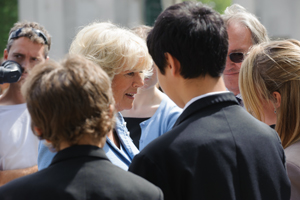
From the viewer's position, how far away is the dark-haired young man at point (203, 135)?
1348 millimetres

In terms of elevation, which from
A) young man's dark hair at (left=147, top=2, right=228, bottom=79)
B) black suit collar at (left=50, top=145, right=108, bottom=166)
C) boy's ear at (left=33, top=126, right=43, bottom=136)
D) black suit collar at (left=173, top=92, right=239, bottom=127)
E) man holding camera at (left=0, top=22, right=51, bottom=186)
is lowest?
man holding camera at (left=0, top=22, right=51, bottom=186)

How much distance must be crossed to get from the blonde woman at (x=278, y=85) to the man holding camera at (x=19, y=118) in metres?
1.75

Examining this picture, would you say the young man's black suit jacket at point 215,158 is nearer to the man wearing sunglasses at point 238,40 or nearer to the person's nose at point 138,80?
the person's nose at point 138,80

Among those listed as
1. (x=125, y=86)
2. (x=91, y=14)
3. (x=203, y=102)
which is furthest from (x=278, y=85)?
(x=91, y=14)

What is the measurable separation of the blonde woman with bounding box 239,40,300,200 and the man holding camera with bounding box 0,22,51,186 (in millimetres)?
1750

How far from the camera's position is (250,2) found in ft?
45.6

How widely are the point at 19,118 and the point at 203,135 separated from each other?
2070 millimetres

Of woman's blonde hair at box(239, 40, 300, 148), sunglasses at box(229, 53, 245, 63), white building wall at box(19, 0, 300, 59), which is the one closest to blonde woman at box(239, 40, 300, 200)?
woman's blonde hair at box(239, 40, 300, 148)

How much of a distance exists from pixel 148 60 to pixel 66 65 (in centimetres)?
100

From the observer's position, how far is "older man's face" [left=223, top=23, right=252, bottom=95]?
10.2 ft

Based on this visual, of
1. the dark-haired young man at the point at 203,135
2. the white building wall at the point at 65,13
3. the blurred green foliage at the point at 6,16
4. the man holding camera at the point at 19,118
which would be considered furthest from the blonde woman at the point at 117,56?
the white building wall at the point at 65,13

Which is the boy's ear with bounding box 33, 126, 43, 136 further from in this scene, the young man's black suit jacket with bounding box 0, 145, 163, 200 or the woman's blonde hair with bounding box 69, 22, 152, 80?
the woman's blonde hair with bounding box 69, 22, 152, 80

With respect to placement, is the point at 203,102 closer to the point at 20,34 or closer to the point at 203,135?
the point at 203,135

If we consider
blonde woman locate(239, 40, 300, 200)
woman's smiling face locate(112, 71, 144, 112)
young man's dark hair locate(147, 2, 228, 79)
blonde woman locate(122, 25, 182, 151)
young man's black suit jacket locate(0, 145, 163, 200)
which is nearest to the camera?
young man's black suit jacket locate(0, 145, 163, 200)
